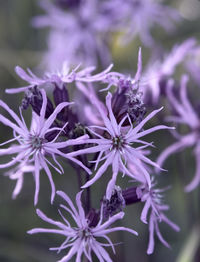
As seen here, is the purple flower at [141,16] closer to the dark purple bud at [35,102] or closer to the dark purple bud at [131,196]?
the dark purple bud at [35,102]

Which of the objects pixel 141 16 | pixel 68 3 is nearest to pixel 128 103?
pixel 68 3

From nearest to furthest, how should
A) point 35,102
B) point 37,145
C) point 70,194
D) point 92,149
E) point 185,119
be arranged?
point 92,149 → point 37,145 → point 35,102 → point 185,119 → point 70,194

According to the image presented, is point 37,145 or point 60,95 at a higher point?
point 60,95

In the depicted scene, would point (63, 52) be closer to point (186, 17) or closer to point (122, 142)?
point (186, 17)

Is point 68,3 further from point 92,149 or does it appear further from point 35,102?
point 92,149

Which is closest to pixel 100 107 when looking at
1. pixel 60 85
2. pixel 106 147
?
pixel 106 147
